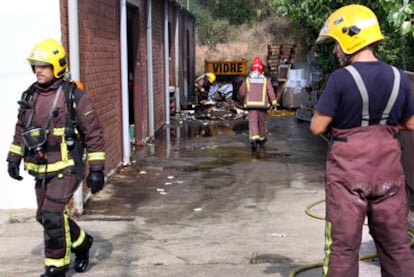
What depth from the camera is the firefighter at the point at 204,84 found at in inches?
847

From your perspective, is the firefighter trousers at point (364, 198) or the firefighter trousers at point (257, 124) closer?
the firefighter trousers at point (364, 198)

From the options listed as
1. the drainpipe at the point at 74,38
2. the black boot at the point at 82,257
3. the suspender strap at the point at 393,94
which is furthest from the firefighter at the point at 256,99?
the suspender strap at the point at 393,94

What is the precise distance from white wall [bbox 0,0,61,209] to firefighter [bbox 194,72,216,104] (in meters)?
14.2

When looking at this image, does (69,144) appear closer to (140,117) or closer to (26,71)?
(26,71)

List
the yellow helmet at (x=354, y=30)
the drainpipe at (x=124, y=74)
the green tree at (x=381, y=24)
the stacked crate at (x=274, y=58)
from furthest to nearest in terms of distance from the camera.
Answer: the stacked crate at (x=274, y=58) → the drainpipe at (x=124, y=74) → the green tree at (x=381, y=24) → the yellow helmet at (x=354, y=30)

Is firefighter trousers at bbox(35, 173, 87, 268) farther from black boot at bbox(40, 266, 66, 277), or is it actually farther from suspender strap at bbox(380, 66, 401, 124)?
suspender strap at bbox(380, 66, 401, 124)

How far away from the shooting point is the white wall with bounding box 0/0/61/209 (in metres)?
7.27

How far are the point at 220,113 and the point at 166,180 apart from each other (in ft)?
34.8

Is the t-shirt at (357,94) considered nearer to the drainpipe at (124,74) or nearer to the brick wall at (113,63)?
the brick wall at (113,63)

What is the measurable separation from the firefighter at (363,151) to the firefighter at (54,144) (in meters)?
2.05

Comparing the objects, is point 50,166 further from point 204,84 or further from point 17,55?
point 204,84

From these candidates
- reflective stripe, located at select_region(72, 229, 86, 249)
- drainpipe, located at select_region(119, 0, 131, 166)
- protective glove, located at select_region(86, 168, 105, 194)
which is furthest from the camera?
drainpipe, located at select_region(119, 0, 131, 166)

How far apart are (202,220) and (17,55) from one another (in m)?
2.85

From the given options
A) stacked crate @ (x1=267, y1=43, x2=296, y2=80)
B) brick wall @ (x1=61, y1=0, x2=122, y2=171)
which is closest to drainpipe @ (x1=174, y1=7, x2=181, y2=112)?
stacked crate @ (x1=267, y1=43, x2=296, y2=80)
